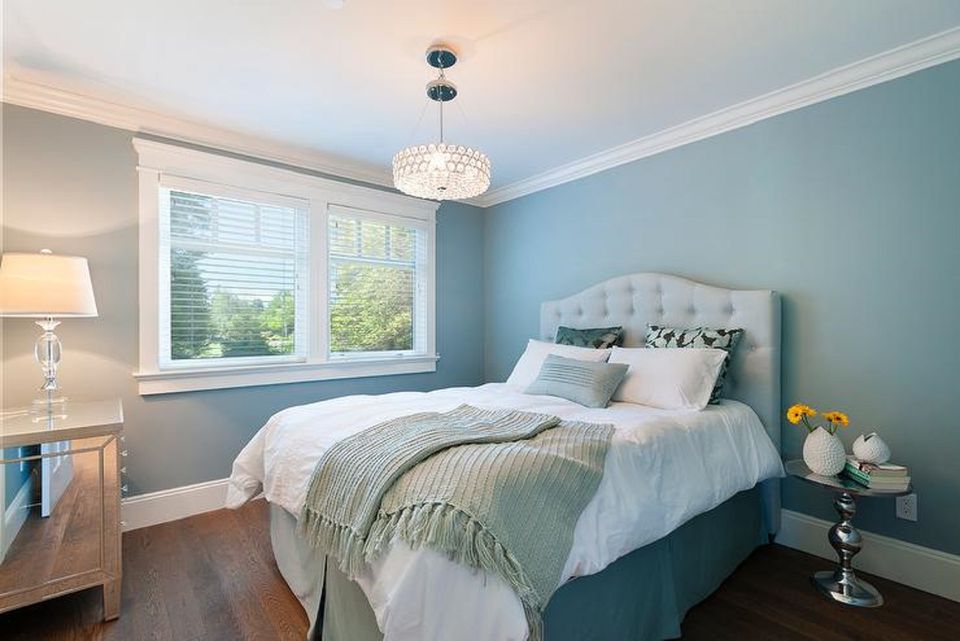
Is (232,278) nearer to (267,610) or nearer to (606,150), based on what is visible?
(267,610)

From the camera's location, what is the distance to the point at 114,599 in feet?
5.94

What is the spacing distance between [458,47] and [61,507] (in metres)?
2.63

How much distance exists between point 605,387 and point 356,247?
2252 millimetres

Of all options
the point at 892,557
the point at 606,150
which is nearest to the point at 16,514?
the point at 606,150

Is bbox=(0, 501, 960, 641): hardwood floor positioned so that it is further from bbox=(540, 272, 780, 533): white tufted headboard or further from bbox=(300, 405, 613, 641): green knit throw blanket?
bbox=(300, 405, 613, 641): green knit throw blanket

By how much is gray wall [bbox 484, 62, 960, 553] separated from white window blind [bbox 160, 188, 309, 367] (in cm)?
255

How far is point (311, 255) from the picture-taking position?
10.8 feet

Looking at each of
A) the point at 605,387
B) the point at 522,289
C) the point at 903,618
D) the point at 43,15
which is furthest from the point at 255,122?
the point at 903,618

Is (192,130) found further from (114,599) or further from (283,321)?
(114,599)

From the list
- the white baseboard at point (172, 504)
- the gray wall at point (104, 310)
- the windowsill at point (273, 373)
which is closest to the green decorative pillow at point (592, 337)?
the windowsill at point (273, 373)

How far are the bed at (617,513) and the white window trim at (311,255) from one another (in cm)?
104

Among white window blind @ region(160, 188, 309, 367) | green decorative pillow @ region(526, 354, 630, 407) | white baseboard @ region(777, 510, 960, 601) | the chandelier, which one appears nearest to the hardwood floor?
white baseboard @ region(777, 510, 960, 601)

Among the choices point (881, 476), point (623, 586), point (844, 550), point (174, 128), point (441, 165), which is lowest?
point (844, 550)

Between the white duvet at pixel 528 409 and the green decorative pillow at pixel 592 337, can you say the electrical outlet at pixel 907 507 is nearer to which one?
the white duvet at pixel 528 409
